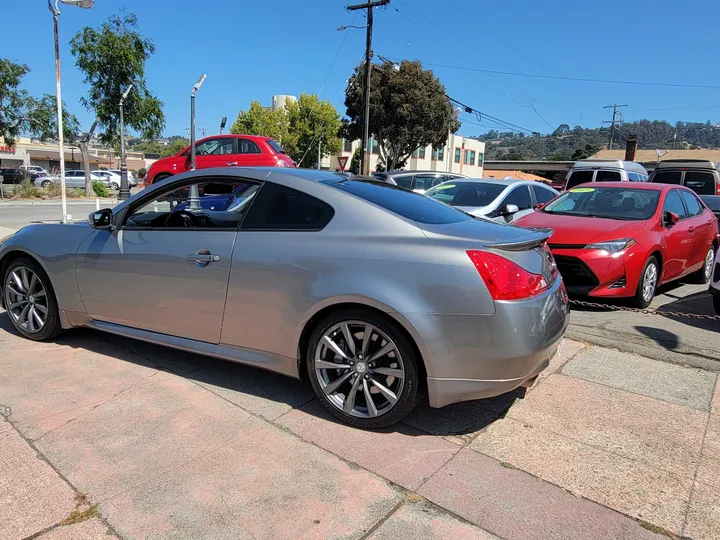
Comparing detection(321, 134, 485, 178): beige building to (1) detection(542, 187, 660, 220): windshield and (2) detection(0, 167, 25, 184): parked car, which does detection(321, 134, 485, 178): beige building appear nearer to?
(2) detection(0, 167, 25, 184): parked car

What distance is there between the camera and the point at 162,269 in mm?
3695

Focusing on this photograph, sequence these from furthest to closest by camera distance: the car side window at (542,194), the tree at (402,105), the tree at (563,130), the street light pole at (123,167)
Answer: the tree at (563,130) → the tree at (402,105) → the street light pole at (123,167) → the car side window at (542,194)

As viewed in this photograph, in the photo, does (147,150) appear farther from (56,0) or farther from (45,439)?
(45,439)

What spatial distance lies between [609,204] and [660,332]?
226 centimetres

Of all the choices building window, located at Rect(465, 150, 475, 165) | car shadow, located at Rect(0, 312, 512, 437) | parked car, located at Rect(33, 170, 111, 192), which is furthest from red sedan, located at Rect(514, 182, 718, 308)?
building window, located at Rect(465, 150, 475, 165)

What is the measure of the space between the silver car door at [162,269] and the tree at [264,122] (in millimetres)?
48386

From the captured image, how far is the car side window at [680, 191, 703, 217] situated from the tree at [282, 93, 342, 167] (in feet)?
148

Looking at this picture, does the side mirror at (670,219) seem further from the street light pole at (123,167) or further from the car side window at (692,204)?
the street light pole at (123,167)

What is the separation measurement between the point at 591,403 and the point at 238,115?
182 feet

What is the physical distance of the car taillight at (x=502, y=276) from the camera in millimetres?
2822

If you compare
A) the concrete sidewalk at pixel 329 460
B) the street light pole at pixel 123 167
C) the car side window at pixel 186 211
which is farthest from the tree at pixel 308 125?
the concrete sidewalk at pixel 329 460

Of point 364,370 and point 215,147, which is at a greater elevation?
point 215,147

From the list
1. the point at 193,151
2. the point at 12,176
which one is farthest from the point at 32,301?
the point at 12,176

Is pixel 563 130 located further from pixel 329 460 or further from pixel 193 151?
pixel 329 460
